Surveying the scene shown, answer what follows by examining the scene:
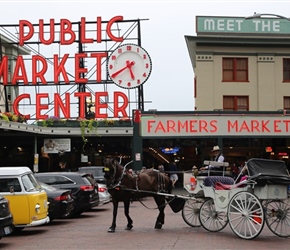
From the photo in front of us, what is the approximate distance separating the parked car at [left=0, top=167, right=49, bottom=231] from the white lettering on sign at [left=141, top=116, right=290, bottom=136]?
67.1ft

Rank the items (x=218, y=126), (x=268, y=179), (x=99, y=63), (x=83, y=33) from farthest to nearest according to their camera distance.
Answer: (x=83, y=33) < (x=99, y=63) < (x=218, y=126) < (x=268, y=179)

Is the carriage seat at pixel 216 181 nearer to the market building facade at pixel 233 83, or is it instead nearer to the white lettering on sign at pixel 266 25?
the market building facade at pixel 233 83

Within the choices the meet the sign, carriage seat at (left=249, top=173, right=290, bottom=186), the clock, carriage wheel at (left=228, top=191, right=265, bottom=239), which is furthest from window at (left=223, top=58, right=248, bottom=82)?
carriage wheel at (left=228, top=191, right=265, bottom=239)

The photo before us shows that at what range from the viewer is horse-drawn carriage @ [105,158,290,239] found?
1448 centimetres

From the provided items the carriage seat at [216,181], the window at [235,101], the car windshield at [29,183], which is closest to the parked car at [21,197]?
the car windshield at [29,183]

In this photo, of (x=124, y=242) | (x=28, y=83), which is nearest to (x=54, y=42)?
(x=28, y=83)

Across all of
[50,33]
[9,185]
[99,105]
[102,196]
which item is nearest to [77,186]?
[102,196]

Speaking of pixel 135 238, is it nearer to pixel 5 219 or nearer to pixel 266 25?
pixel 5 219

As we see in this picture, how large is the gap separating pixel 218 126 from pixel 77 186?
1660cm

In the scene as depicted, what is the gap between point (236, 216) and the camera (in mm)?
14570

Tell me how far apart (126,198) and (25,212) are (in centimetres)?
294

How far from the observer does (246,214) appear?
14.3 metres

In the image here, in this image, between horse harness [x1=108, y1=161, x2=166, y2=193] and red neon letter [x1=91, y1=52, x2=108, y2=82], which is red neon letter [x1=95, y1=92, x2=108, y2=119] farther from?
horse harness [x1=108, y1=161, x2=166, y2=193]

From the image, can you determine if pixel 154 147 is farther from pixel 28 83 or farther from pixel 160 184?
pixel 160 184
